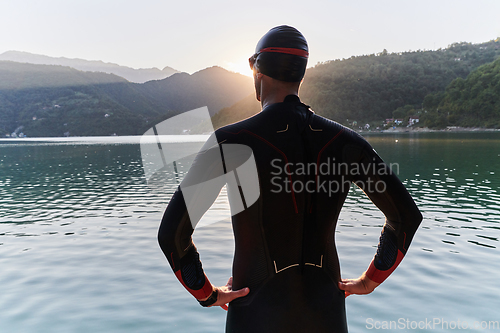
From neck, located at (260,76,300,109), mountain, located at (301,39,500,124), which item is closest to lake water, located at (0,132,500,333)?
neck, located at (260,76,300,109)

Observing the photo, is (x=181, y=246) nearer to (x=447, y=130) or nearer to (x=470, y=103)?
(x=447, y=130)

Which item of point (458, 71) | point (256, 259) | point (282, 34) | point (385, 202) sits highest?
point (458, 71)

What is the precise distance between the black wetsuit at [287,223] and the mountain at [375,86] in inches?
6442

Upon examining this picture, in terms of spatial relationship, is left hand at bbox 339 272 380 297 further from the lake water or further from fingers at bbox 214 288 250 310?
the lake water

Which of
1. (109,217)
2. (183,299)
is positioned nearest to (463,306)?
(183,299)

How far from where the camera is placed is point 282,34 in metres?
1.71

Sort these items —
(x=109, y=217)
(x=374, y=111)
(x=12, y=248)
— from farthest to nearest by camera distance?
(x=374, y=111) → (x=109, y=217) → (x=12, y=248)

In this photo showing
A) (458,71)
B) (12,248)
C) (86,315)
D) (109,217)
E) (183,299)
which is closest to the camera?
(86,315)

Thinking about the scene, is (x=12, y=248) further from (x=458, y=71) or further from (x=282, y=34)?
(x=458, y=71)

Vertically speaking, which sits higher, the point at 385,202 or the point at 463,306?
the point at 385,202

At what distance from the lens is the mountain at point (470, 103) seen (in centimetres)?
14088

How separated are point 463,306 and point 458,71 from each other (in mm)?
211190

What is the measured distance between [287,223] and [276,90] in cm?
57

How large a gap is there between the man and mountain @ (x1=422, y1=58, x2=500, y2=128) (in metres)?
157
